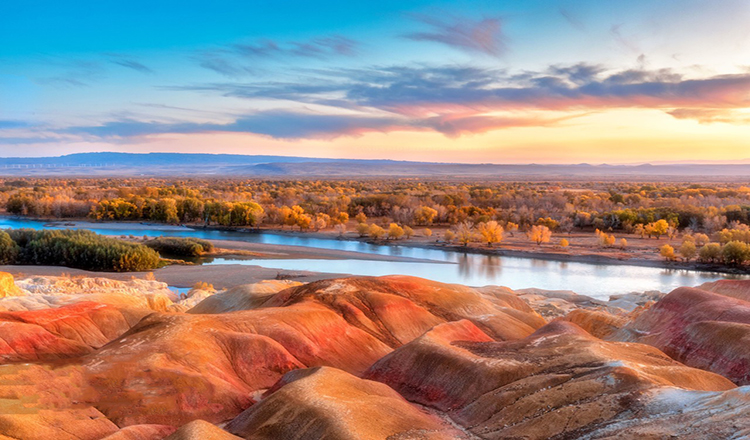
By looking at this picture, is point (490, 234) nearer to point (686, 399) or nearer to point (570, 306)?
point (570, 306)

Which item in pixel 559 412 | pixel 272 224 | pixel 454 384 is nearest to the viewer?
pixel 559 412

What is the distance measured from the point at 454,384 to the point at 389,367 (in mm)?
3207

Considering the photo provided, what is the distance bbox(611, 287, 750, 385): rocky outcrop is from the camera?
21250 millimetres

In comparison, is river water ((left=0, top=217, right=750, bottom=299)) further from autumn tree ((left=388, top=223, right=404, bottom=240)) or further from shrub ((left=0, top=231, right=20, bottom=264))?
shrub ((left=0, top=231, right=20, bottom=264))

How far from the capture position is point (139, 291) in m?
39.0

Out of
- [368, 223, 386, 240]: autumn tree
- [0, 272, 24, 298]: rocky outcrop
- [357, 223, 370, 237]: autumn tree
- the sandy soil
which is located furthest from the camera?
[357, 223, 370, 237]: autumn tree

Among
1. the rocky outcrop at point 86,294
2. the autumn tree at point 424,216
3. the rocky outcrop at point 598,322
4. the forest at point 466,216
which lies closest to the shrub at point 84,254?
the forest at point 466,216

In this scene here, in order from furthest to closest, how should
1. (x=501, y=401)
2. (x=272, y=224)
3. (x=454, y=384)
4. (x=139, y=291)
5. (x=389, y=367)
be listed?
(x=272, y=224) → (x=139, y=291) → (x=389, y=367) → (x=454, y=384) → (x=501, y=401)

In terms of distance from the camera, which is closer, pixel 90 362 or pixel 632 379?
pixel 632 379

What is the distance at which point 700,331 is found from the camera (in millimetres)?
23750

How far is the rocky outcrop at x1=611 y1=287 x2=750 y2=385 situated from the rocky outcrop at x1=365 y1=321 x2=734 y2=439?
2.14m

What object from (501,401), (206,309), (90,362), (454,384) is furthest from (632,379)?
(206,309)

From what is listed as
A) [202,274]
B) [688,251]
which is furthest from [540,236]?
[202,274]

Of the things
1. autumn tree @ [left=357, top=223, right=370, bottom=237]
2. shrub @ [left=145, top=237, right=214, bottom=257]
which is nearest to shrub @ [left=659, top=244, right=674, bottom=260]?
autumn tree @ [left=357, top=223, right=370, bottom=237]
